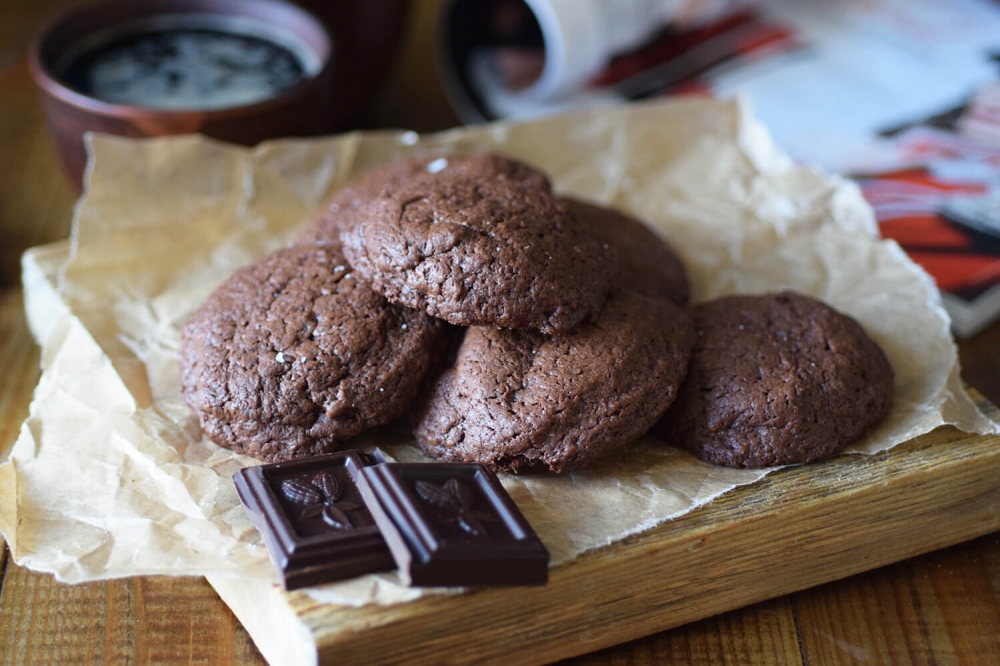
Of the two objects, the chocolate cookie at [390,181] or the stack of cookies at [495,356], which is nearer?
the stack of cookies at [495,356]

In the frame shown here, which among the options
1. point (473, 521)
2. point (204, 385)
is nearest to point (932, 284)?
point (473, 521)

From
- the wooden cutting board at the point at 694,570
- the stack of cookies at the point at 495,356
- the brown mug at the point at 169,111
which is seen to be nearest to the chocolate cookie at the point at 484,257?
the stack of cookies at the point at 495,356

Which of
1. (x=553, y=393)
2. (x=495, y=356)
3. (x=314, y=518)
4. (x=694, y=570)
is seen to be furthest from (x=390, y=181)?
(x=694, y=570)

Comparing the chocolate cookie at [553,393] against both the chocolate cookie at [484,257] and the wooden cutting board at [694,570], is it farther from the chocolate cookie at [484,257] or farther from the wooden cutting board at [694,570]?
the wooden cutting board at [694,570]

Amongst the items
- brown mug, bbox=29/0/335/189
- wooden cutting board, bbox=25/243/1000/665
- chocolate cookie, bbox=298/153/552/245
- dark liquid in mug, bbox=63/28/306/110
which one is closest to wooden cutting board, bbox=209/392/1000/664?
wooden cutting board, bbox=25/243/1000/665

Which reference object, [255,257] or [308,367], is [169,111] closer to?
[255,257]

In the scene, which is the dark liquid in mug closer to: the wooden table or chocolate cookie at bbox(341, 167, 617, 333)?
chocolate cookie at bbox(341, 167, 617, 333)
